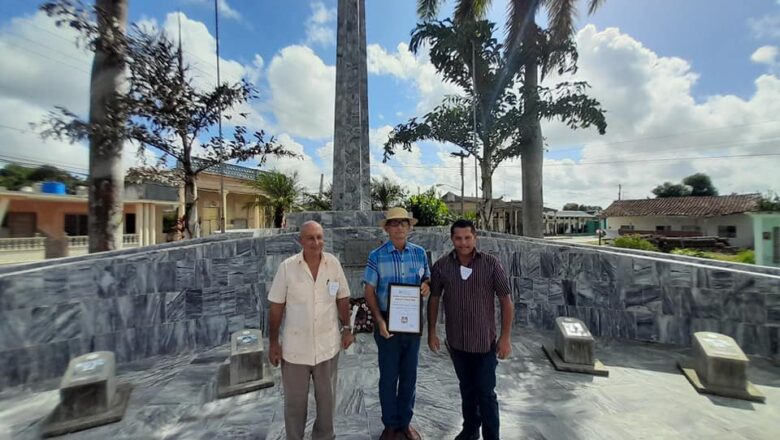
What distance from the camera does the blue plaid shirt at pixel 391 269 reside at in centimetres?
256

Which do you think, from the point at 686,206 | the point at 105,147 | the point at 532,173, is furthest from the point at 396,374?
the point at 686,206

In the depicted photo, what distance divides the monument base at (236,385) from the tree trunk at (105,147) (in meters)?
4.73

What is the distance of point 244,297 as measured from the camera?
200 inches

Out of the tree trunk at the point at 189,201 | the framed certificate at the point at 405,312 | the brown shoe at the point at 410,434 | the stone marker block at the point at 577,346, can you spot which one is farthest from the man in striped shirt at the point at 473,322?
the tree trunk at the point at 189,201

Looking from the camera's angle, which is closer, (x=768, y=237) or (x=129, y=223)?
(x=768, y=237)

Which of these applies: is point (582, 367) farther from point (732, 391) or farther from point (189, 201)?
Result: point (189, 201)

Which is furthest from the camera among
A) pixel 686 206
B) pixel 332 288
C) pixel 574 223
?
pixel 574 223

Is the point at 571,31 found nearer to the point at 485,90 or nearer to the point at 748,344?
the point at 485,90

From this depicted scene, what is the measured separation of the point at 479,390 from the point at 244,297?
12.5ft

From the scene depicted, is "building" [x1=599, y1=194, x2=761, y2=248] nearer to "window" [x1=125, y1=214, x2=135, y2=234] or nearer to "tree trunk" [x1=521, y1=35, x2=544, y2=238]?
"tree trunk" [x1=521, y1=35, x2=544, y2=238]

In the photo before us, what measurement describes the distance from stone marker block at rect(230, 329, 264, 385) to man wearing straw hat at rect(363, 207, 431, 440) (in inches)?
66.8

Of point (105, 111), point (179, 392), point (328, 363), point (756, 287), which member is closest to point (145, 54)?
point (105, 111)

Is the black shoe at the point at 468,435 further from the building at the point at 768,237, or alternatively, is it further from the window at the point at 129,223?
the window at the point at 129,223

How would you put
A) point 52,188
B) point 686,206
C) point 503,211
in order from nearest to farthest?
point 52,188 → point 686,206 → point 503,211
